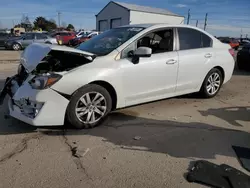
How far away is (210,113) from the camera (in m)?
4.81

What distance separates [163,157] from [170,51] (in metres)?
2.24

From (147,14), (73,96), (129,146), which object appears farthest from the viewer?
(147,14)

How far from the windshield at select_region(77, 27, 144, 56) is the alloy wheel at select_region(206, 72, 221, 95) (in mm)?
2059

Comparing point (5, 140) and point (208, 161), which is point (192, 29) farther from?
point (5, 140)

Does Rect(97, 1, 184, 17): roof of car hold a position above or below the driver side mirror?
above

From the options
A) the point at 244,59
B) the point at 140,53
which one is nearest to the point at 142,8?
the point at 244,59

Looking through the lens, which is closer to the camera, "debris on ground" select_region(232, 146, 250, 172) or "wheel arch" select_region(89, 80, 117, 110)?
"debris on ground" select_region(232, 146, 250, 172)

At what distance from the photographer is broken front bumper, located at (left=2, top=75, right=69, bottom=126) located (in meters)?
3.46

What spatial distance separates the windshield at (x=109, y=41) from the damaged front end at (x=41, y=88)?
511mm

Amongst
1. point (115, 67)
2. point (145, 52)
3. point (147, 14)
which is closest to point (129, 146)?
point (115, 67)

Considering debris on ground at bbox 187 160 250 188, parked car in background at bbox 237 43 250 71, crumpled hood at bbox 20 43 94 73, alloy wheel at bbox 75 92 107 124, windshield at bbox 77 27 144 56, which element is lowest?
debris on ground at bbox 187 160 250 188

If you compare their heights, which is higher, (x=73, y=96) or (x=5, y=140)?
(x=73, y=96)

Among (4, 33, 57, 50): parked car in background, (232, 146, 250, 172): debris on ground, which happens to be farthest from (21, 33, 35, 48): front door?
(232, 146, 250, 172): debris on ground

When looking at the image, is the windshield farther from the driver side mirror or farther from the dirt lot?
the dirt lot
